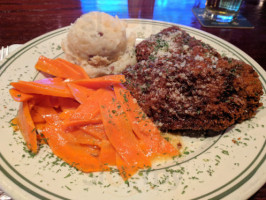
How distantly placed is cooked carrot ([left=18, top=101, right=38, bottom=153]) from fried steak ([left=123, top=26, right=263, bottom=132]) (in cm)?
111

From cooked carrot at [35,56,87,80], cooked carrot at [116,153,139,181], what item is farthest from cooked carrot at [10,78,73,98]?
cooked carrot at [116,153,139,181]

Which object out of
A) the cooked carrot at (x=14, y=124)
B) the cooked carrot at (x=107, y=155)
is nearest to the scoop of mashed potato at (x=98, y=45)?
the cooked carrot at (x=14, y=124)

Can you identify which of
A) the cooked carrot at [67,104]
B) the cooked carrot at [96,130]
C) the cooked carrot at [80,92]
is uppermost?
the cooked carrot at [80,92]

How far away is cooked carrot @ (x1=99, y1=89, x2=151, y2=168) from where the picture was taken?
6.37 ft

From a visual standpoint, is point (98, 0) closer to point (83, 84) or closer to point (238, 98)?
point (83, 84)

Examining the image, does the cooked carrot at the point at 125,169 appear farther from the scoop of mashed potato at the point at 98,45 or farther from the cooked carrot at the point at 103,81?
the scoop of mashed potato at the point at 98,45

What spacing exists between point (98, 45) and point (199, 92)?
152cm

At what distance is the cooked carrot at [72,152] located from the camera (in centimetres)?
189

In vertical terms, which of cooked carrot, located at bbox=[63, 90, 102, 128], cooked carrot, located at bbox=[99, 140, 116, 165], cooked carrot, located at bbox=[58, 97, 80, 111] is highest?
cooked carrot, located at bbox=[63, 90, 102, 128]

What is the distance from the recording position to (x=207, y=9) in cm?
493

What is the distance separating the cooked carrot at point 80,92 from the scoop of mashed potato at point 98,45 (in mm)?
597

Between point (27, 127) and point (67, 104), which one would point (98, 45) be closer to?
point (67, 104)

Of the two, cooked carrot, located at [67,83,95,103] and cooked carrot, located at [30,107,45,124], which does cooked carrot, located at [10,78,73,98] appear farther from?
cooked carrot, located at [30,107,45,124]

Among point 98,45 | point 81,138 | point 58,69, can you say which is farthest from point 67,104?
point 98,45
